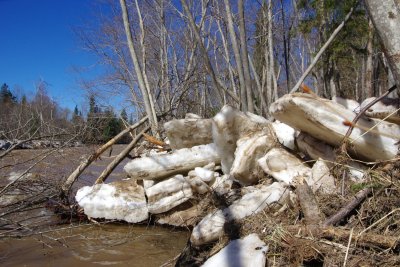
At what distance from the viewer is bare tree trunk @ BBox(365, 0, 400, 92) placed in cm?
229

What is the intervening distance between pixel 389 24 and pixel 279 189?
1.60 meters

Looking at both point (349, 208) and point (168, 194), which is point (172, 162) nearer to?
point (168, 194)

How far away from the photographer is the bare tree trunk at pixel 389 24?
7.50 feet

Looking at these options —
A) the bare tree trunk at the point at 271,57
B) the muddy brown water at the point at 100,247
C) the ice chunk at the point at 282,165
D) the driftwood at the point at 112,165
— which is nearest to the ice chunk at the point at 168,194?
the muddy brown water at the point at 100,247

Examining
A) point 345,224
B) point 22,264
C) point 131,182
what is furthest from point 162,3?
point 345,224

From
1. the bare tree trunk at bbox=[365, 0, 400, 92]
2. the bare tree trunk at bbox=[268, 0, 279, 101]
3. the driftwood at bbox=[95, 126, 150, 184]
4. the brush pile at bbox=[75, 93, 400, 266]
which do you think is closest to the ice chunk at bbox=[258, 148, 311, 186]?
the brush pile at bbox=[75, 93, 400, 266]

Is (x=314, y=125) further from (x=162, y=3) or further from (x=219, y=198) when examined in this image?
(x=162, y=3)

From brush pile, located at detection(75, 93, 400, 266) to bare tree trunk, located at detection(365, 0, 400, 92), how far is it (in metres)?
0.51

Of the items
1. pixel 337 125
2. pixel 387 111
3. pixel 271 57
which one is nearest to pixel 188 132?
pixel 337 125

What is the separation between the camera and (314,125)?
316cm

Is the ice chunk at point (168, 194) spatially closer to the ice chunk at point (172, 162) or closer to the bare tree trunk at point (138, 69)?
the ice chunk at point (172, 162)

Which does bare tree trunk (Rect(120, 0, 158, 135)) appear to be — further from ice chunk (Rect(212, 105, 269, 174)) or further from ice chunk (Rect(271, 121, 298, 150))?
A: ice chunk (Rect(271, 121, 298, 150))

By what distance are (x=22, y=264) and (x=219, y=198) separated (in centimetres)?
204

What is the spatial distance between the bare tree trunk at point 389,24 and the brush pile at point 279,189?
1.66 feet
